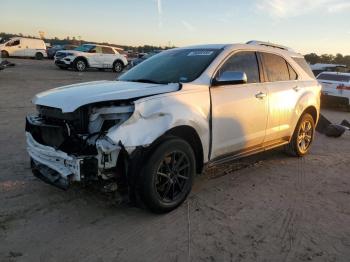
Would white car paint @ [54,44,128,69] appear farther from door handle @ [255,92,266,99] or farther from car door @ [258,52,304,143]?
door handle @ [255,92,266,99]

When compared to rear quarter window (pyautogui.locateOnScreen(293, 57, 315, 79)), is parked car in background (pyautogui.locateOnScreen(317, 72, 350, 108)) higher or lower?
lower

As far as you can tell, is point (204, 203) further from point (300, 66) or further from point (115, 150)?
point (300, 66)

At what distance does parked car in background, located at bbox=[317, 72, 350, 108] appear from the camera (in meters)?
16.0

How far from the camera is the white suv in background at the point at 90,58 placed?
29359 mm

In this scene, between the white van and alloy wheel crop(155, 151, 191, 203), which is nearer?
alloy wheel crop(155, 151, 191, 203)

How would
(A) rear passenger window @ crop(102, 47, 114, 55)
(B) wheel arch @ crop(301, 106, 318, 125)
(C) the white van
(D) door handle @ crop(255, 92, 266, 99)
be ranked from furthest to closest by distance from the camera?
(C) the white van, (A) rear passenger window @ crop(102, 47, 114, 55), (B) wheel arch @ crop(301, 106, 318, 125), (D) door handle @ crop(255, 92, 266, 99)

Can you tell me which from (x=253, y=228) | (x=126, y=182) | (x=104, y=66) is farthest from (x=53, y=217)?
(x=104, y=66)

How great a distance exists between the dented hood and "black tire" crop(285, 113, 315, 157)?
10.2 ft

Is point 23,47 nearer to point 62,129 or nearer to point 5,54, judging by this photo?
point 5,54

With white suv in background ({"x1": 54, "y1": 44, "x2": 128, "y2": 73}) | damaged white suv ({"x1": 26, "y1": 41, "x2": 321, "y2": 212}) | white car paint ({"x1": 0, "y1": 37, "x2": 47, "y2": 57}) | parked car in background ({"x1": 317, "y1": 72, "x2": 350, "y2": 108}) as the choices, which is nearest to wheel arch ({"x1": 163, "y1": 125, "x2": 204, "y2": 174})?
damaged white suv ({"x1": 26, "y1": 41, "x2": 321, "y2": 212})

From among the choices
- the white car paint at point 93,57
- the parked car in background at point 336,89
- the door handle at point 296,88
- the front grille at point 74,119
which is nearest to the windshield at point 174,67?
the front grille at point 74,119

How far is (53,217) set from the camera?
4551 millimetres

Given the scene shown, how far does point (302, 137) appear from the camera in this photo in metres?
7.52

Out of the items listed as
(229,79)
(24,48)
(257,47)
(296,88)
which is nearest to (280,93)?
(296,88)
